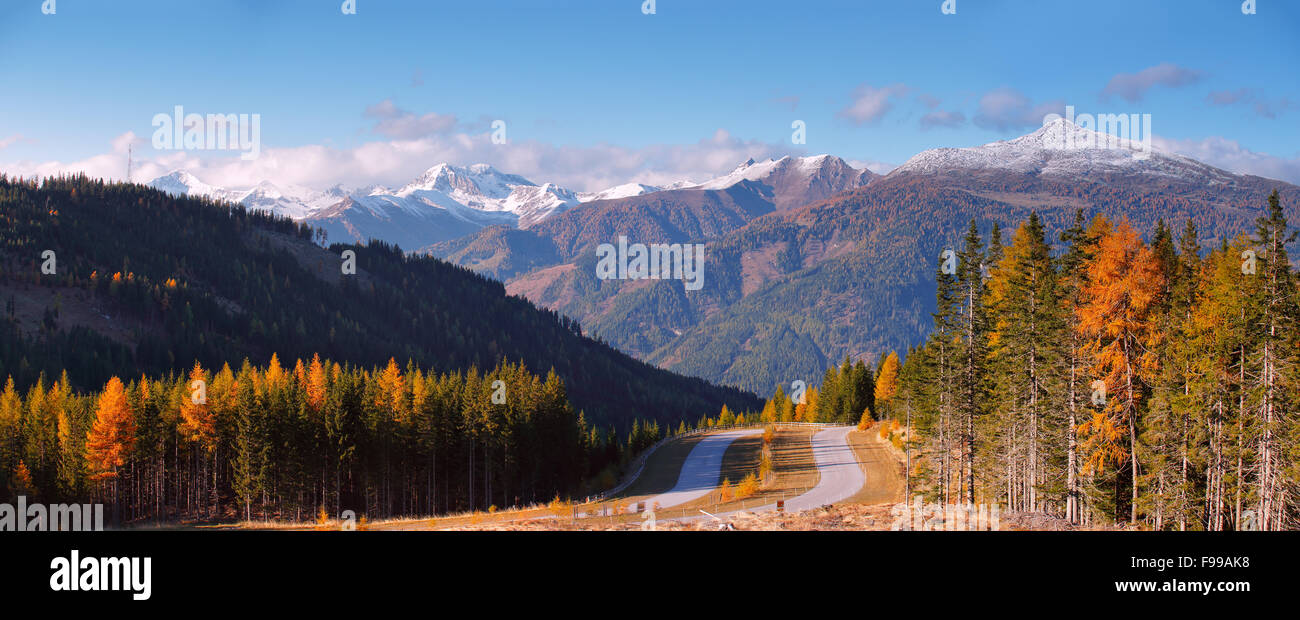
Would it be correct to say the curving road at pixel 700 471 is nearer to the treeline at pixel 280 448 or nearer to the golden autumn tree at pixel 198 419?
the treeline at pixel 280 448

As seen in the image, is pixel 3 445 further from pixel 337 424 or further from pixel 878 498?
pixel 878 498

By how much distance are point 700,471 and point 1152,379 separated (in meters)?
56.3

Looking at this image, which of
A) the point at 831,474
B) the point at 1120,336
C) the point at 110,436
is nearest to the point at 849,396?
the point at 831,474

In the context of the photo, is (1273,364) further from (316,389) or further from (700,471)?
(316,389)

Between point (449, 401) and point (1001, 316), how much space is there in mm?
50344

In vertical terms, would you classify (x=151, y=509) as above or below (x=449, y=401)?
below

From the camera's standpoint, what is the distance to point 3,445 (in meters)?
70.3

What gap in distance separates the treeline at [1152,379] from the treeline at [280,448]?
161 feet

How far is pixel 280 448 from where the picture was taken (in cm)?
6856

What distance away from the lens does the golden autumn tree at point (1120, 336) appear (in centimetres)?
3609

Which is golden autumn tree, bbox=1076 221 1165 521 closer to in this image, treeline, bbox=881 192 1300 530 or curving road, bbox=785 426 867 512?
treeline, bbox=881 192 1300 530

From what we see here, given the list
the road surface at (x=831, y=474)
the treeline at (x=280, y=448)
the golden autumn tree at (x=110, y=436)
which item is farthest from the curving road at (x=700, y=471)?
the golden autumn tree at (x=110, y=436)

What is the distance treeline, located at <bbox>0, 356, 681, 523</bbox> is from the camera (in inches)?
2682
